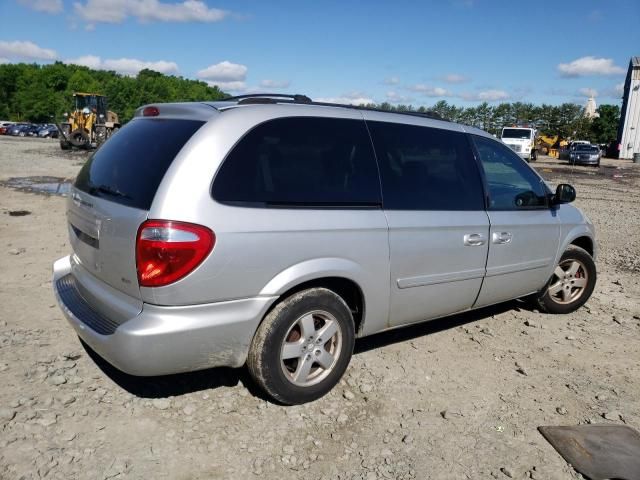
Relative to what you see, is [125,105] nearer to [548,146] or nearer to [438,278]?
[548,146]

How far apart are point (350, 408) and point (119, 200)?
1.89 meters

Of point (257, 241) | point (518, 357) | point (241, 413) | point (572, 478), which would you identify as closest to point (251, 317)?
point (257, 241)

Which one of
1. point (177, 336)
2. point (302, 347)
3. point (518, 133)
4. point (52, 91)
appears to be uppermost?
point (52, 91)

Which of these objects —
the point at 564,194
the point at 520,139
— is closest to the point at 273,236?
the point at 564,194

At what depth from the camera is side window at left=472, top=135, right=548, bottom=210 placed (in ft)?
13.9

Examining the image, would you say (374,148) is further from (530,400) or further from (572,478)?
(572,478)

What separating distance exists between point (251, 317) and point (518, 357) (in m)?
2.42

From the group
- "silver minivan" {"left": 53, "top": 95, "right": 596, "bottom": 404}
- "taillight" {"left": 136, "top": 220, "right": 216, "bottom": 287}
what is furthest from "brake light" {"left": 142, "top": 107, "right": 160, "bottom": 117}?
"taillight" {"left": 136, "top": 220, "right": 216, "bottom": 287}

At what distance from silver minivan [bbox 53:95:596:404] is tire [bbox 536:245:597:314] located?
3.79 feet

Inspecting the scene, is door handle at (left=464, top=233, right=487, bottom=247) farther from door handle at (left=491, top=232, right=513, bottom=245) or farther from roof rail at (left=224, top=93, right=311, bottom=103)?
roof rail at (left=224, top=93, right=311, bottom=103)

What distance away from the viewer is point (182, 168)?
2709mm

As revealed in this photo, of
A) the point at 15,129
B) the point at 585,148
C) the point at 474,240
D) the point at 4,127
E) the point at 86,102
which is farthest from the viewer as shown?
the point at 4,127

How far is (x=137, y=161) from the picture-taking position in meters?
3.02

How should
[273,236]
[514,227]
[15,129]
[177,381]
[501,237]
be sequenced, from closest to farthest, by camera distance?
[273,236], [177,381], [501,237], [514,227], [15,129]
